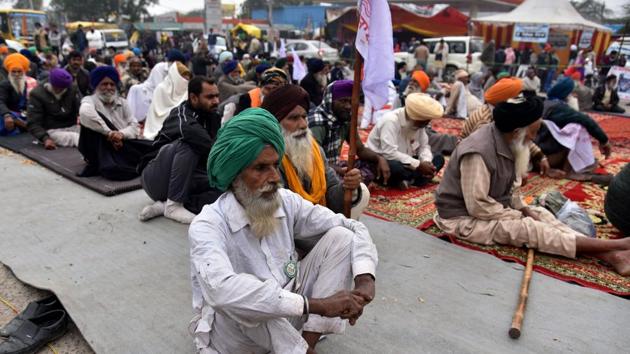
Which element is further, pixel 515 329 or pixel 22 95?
pixel 22 95

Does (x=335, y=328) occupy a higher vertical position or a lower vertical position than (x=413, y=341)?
higher

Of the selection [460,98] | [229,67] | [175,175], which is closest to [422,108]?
[175,175]

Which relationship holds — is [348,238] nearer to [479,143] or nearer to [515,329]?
[515,329]

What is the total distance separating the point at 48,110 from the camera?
5.95 m

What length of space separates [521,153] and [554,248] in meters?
0.72

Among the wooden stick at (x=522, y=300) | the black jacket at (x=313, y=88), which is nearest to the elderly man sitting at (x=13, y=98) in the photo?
the black jacket at (x=313, y=88)

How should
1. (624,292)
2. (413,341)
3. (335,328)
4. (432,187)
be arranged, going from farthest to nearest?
(432,187)
(624,292)
(413,341)
(335,328)

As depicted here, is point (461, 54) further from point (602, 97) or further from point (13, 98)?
point (13, 98)

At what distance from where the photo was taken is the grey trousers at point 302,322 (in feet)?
5.70

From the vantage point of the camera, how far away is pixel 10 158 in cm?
568

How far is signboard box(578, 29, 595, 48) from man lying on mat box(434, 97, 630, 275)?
64.1ft

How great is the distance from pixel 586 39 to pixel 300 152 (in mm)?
21273

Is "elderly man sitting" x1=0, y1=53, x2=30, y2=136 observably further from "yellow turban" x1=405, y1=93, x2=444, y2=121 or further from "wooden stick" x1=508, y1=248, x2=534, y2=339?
"wooden stick" x1=508, y1=248, x2=534, y2=339

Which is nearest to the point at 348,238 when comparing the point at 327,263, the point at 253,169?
the point at 327,263
